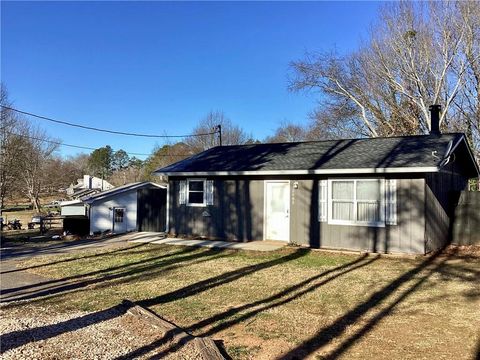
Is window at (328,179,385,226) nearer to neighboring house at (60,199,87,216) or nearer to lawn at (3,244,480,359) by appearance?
lawn at (3,244,480,359)

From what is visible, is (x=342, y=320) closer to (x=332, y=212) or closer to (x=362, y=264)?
(x=362, y=264)

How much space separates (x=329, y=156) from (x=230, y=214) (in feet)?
12.9

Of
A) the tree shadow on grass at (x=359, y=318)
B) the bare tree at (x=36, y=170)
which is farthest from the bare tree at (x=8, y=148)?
the tree shadow on grass at (x=359, y=318)

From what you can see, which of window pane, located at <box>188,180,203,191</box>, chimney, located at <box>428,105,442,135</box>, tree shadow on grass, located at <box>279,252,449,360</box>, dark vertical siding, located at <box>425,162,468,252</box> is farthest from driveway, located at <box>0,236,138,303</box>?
chimney, located at <box>428,105,442,135</box>

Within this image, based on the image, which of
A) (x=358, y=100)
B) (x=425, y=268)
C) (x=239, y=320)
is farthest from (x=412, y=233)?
(x=358, y=100)

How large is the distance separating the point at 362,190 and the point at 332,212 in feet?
3.67

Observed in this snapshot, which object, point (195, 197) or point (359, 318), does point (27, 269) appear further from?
point (359, 318)

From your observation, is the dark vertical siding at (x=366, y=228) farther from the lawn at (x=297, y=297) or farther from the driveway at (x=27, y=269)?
the driveway at (x=27, y=269)

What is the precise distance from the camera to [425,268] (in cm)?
984

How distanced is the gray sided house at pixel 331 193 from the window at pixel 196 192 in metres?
0.04

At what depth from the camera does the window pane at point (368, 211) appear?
470 inches

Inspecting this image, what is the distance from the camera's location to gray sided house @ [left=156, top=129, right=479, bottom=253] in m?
11.5

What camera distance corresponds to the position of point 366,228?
474 inches

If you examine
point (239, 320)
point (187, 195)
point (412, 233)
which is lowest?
point (239, 320)
